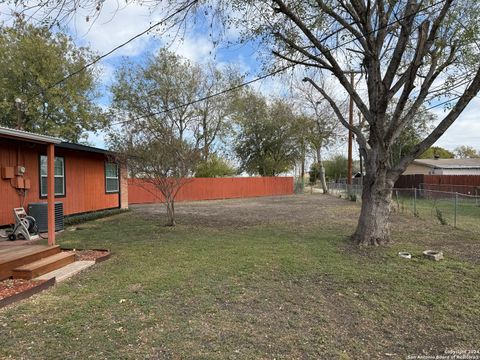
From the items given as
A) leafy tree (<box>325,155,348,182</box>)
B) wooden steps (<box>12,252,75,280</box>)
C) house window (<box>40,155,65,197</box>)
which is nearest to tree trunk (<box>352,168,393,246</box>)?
wooden steps (<box>12,252,75,280</box>)

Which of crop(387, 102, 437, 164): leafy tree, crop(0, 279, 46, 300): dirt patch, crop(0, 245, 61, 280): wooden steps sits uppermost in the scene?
crop(387, 102, 437, 164): leafy tree

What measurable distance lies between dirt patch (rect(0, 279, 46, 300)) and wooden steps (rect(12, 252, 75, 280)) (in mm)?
102

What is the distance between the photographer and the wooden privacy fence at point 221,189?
71.1ft

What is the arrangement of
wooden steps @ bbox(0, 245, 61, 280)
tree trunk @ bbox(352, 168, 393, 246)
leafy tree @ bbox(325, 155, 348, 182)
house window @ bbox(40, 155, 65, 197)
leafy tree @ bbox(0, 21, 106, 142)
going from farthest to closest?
leafy tree @ bbox(325, 155, 348, 182), leafy tree @ bbox(0, 21, 106, 142), house window @ bbox(40, 155, 65, 197), tree trunk @ bbox(352, 168, 393, 246), wooden steps @ bbox(0, 245, 61, 280)

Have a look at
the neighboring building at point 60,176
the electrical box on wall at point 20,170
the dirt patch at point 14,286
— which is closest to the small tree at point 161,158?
the neighboring building at point 60,176

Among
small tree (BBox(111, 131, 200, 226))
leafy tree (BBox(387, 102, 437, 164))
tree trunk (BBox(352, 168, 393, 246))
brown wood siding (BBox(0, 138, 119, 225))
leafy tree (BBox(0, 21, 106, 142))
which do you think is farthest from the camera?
leafy tree (BBox(387, 102, 437, 164))

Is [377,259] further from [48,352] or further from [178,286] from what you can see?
[48,352]

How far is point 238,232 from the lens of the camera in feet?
30.0

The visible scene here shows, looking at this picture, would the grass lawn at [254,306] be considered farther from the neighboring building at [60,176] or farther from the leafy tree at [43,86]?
the leafy tree at [43,86]

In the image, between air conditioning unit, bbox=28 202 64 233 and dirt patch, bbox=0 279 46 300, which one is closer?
dirt patch, bbox=0 279 46 300

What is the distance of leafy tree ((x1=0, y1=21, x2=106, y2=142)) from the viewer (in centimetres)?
1880

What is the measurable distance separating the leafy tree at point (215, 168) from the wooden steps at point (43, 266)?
22766 millimetres

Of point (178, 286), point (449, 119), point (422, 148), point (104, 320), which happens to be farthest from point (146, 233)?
point (449, 119)

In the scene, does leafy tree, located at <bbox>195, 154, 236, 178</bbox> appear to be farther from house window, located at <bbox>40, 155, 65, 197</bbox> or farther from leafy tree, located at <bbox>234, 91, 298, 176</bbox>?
house window, located at <bbox>40, 155, 65, 197</bbox>
